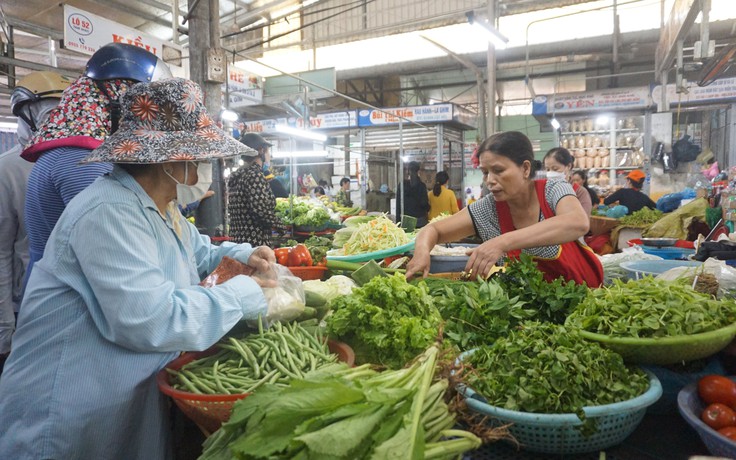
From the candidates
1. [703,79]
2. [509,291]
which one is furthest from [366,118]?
[509,291]

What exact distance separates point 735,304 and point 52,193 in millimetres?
3304

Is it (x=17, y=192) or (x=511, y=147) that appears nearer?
(x=511, y=147)

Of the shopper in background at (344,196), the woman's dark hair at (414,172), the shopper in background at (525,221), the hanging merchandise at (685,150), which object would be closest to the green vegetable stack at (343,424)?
the shopper in background at (525,221)

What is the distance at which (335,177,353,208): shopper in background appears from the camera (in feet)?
44.2

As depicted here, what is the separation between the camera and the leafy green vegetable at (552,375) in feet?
4.69

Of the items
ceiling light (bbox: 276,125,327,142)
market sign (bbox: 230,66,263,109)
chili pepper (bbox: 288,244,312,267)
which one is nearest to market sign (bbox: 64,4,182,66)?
ceiling light (bbox: 276,125,327,142)

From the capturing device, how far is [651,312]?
1741 mm

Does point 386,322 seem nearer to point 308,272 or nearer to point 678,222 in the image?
point 308,272

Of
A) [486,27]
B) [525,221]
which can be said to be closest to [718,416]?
[525,221]

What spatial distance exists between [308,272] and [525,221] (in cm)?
153

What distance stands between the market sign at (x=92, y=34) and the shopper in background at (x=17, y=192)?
4.17m

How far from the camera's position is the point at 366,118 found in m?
15.7

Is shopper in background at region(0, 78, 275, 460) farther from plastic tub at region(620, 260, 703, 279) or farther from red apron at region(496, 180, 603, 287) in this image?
plastic tub at region(620, 260, 703, 279)

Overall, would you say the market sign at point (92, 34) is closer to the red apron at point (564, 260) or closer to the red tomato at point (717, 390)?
the red apron at point (564, 260)
